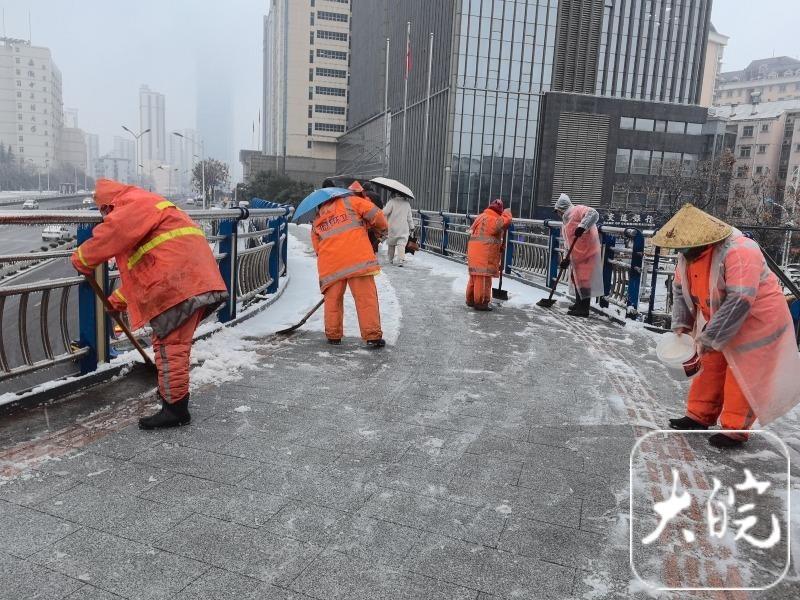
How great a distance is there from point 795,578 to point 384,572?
164 cm

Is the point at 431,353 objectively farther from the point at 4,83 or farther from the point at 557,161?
the point at 4,83

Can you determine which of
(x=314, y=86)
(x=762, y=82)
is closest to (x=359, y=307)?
(x=314, y=86)

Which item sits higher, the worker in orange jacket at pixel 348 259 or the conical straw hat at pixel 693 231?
the conical straw hat at pixel 693 231

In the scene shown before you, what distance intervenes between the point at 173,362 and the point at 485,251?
17.0 ft

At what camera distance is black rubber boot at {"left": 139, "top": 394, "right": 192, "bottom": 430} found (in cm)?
377

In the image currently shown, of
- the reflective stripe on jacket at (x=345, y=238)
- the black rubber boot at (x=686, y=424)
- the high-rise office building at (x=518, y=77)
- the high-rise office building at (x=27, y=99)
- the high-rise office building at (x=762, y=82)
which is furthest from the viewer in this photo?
the high-rise office building at (x=762, y=82)

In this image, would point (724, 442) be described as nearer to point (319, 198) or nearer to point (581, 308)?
point (319, 198)

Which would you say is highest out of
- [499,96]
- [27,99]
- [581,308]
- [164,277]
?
[27,99]

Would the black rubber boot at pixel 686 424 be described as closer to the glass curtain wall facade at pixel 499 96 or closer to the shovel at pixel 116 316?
the shovel at pixel 116 316

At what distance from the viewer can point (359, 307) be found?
6.07 m

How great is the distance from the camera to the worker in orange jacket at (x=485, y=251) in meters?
8.27

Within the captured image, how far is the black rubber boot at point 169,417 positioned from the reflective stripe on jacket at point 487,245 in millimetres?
5023

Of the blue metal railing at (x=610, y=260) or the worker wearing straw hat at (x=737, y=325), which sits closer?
the worker wearing straw hat at (x=737, y=325)

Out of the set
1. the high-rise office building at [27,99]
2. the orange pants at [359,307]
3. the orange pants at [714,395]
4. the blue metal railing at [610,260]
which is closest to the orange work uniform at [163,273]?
the orange pants at [359,307]
